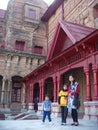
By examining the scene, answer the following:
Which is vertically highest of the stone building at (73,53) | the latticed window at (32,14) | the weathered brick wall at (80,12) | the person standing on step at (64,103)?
the latticed window at (32,14)

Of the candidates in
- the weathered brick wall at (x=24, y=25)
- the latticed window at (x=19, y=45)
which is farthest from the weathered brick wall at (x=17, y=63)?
the weathered brick wall at (x=24, y=25)

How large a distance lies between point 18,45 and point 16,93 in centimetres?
622

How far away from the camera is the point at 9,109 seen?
2303 cm

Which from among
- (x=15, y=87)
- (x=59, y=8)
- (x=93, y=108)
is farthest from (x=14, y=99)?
(x=93, y=108)

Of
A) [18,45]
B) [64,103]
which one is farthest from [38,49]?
[64,103]

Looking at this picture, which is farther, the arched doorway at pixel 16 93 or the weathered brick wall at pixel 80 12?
the arched doorway at pixel 16 93

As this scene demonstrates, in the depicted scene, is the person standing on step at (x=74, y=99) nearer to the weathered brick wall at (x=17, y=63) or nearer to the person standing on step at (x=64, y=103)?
the person standing on step at (x=64, y=103)

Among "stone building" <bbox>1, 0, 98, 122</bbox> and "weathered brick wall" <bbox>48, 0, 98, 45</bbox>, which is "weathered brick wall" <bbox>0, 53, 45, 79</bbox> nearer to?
"stone building" <bbox>1, 0, 98, 122</bbox>

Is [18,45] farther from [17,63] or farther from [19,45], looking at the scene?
[17,63]

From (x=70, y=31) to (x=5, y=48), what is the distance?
521 inches

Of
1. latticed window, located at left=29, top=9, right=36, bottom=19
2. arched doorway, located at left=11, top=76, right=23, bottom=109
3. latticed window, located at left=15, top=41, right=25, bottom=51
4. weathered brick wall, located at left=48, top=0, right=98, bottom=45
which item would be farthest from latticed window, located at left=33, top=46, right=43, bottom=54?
weathered brick wall, located at left=48, top=0, right=98, bottom=45

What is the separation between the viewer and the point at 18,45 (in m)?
27.2

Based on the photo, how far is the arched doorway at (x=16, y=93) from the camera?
24.6m

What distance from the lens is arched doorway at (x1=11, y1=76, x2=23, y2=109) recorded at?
24.6 meters
